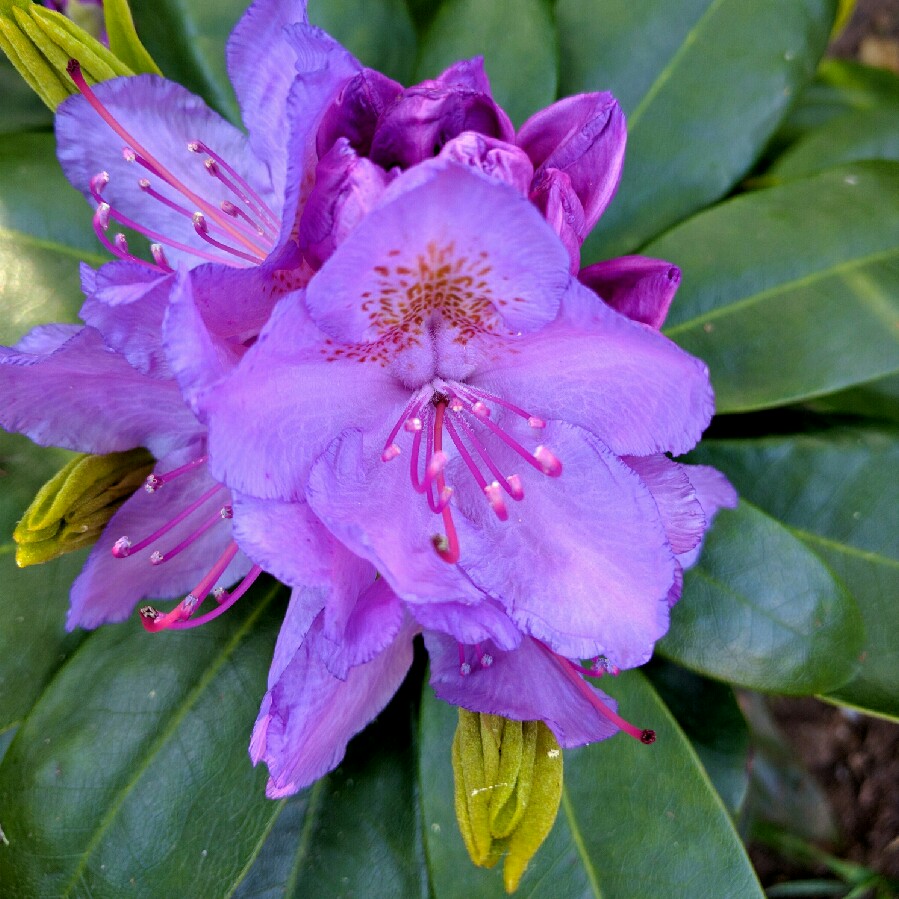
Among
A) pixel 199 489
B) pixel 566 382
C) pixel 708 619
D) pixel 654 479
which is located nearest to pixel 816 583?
pixel 708 619

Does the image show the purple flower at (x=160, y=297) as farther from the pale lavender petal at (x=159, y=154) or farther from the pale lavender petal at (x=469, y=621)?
the pale lavender petal at (x=469, y=621)

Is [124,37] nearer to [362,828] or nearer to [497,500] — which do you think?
[497,500]

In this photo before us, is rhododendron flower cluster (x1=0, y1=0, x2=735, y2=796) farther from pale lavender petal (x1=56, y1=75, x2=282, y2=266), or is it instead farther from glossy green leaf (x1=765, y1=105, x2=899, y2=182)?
glossy green leaf (x1=765, y1=105, x2=899, y2=182)

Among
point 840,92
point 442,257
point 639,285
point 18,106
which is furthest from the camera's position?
point 840,92

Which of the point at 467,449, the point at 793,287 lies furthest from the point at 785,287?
the point at 467,449

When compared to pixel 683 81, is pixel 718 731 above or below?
below

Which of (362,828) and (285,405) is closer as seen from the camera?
(285,405)

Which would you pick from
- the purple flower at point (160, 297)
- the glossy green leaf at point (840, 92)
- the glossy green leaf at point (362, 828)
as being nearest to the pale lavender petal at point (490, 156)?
the purple flower at point (160, 297)

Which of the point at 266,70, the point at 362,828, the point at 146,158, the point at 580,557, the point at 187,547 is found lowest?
the point at 362,828
